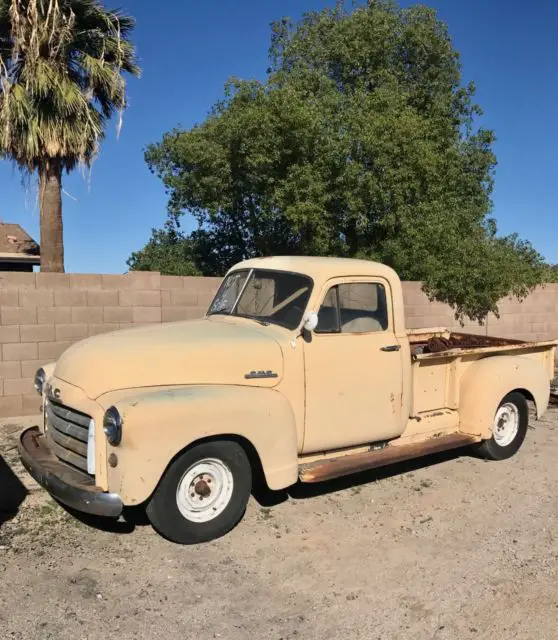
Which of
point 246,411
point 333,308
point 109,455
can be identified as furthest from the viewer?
point 333,308

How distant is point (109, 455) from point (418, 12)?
19992mm

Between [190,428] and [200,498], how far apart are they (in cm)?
63

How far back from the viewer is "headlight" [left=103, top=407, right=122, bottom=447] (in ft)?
13.0

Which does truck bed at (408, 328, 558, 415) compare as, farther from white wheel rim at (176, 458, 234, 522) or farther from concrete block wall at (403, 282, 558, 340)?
concrete block wall at (403, 282, 558, 340)

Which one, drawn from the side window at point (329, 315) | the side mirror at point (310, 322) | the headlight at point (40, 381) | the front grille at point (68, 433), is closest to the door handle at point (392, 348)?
the side window at point (329, 315)

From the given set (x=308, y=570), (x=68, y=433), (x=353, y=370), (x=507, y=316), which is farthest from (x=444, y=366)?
(x=507, y=316)

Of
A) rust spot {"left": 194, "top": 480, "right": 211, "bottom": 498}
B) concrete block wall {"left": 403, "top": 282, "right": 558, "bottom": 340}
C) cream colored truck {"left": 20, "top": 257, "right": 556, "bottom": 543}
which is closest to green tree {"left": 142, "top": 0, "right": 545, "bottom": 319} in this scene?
concrete block wall {"left": 403, "top": 282, "right": 558, "bottom": 340}

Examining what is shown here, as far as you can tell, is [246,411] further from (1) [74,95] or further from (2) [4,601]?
(1) [74,95]

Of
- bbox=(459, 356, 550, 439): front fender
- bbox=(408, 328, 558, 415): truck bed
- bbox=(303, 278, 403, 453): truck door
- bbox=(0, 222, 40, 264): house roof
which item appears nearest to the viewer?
bbox=(303, 278, 403, 453): truck door

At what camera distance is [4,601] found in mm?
3664

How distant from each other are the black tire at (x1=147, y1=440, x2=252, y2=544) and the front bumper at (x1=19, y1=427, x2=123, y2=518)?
335 mm

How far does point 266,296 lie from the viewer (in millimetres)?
5551

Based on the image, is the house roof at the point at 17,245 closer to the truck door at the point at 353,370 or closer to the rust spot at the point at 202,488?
the truck door at the point at 353,370

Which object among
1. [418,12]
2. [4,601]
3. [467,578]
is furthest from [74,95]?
[418,12]
